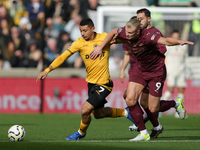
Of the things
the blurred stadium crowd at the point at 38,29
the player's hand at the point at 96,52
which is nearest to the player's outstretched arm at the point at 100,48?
the player's hand at the point at 96,52

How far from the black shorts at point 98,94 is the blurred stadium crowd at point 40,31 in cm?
685

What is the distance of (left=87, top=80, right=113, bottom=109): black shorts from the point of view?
19.4 feet

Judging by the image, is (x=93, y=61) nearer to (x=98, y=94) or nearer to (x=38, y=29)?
(x=98, y=94)

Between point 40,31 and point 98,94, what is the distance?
8.38 metres

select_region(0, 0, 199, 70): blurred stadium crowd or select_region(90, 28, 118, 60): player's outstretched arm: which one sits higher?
select_region(90, 28, 118, 60): player's outstretched arm

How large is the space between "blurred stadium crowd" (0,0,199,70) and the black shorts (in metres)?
6.85

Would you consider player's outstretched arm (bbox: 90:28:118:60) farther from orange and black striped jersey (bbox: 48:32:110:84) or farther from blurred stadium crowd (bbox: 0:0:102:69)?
blurred stadium crowd (bbox: 0:0:102:69)

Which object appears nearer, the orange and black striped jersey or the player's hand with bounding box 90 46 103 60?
the player's hand with bounding box 90 46 103 60

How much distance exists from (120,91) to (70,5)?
4.20 m

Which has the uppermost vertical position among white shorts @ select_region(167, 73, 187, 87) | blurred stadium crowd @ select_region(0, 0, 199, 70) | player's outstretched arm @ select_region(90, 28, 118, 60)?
player's outstretched arm @ select_region(90, 28, 118, 60)

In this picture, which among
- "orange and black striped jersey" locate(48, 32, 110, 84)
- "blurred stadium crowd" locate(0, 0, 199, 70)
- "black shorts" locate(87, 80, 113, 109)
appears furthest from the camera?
"blurred stadium crowd" locate(0, 0, 199, 70)

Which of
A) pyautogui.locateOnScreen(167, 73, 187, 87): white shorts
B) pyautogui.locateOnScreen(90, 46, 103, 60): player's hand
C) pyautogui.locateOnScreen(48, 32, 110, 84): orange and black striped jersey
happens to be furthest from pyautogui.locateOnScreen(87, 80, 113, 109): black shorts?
pyautogui.locateOnScreen(167, 73, 187, 87): white shorts

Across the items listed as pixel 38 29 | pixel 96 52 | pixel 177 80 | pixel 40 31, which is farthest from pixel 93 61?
pixel 38 29

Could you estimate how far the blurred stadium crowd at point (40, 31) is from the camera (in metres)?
13.5
